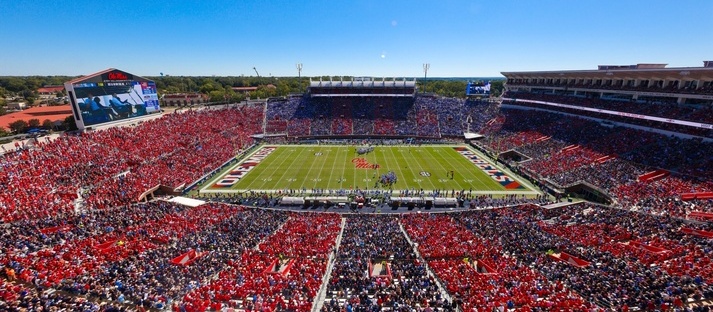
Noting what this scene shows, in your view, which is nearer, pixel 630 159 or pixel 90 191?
pixel 90 191

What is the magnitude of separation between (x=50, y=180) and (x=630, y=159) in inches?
2182

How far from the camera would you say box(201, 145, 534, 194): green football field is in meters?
34.8

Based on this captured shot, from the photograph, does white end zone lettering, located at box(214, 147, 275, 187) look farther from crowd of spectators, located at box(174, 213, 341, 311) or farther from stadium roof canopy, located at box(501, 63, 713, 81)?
stadium roof canopy, located at box(501, 63, 713, 81)

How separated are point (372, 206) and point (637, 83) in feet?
137

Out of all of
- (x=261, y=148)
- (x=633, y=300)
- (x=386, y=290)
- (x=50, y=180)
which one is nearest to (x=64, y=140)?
(x=50, y=180)

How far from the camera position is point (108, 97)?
140 ft

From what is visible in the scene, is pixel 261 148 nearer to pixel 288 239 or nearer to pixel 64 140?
pixel 64 140

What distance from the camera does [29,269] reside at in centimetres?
→ 1538

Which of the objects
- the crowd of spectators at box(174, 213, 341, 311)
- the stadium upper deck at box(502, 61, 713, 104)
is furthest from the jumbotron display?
the stadium upper deck at box(502, 61, 713, 104)

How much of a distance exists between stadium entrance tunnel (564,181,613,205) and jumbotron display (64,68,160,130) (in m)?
54.4

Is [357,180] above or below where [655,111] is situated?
below

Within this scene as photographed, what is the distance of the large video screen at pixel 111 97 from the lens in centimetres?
3967

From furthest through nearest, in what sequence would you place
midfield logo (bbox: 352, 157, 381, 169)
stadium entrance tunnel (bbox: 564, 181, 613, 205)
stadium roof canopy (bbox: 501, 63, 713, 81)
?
midfield logo (bbox: 352, 157, 381, 169), stadium roof canopy (bbox: 501, 63, 713, 81), stadium entrance tunnel (bbox: 564, 181, 613, 205)

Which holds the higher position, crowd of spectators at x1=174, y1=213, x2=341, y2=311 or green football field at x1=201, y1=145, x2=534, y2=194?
crowd of spectators at x1=174, y1=213, x2=341, y2=311
